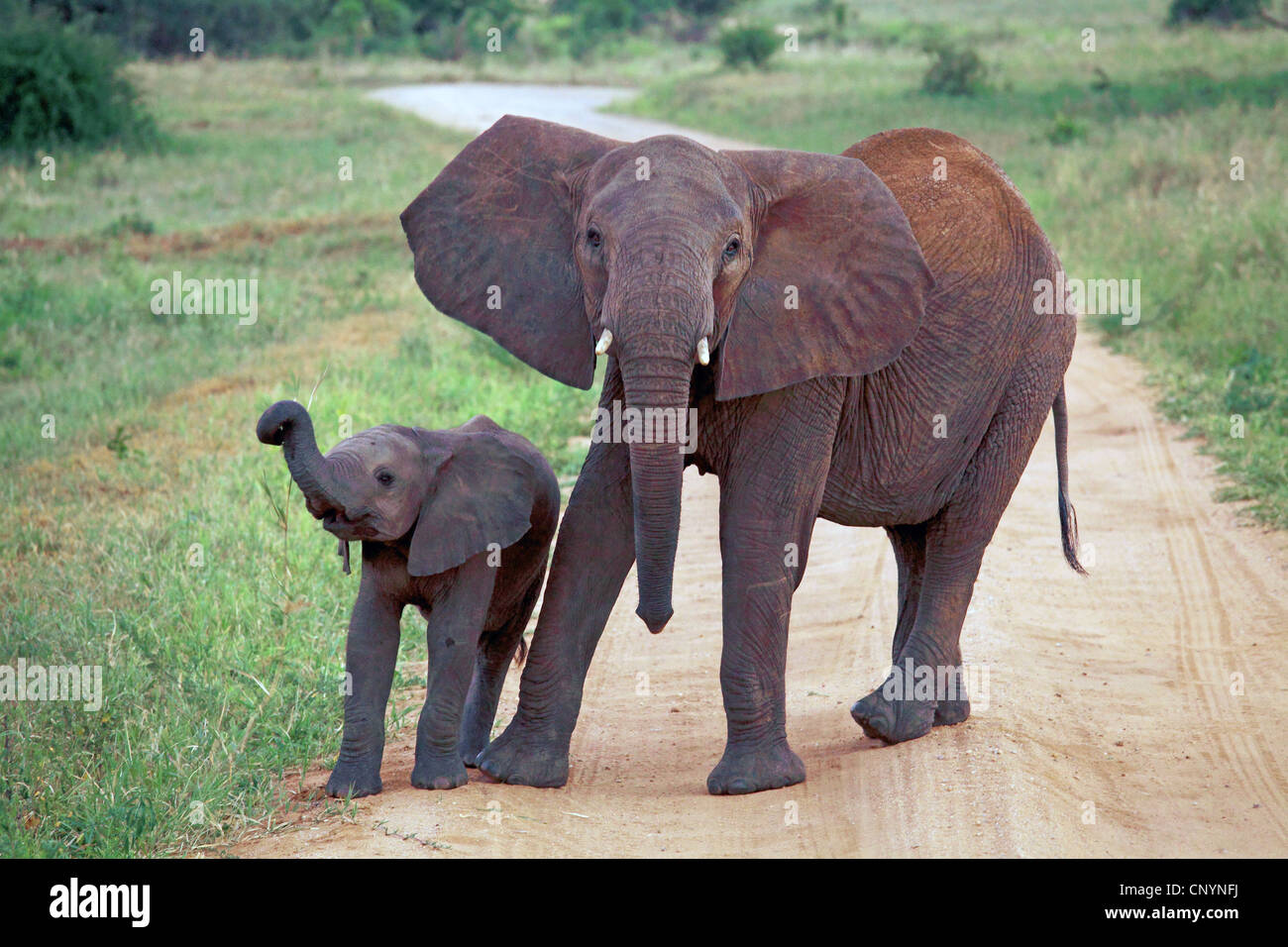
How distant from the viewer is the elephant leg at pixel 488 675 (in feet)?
18.2

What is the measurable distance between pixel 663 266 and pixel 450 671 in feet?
4.88

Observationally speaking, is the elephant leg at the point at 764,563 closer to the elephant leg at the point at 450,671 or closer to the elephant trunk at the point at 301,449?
the elephant leg at the point at 450,671

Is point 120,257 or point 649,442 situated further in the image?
point 120,257

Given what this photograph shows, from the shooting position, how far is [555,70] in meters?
47.7

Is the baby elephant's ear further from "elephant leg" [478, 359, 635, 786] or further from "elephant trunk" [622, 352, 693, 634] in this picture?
"elephant trunk" [622, 352, 693, 634]

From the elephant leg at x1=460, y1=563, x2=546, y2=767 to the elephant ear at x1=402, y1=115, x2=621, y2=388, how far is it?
102 centimetres

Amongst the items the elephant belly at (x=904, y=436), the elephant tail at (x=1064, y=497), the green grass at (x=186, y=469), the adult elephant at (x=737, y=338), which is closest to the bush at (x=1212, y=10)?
the green grass at (x=186, y=469)

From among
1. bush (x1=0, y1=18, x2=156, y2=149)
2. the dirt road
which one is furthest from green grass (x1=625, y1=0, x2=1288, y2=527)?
bush (x1=0, y1=18, x2=156, y2=149)

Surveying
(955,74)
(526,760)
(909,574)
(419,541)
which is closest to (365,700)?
(419,541)

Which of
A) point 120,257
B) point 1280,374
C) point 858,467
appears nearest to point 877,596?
point 858,467

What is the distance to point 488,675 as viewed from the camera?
5629 mm

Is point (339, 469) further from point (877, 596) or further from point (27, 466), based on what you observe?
point (27, 466)

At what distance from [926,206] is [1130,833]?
7.42 ft

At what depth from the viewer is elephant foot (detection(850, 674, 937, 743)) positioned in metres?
5.56
